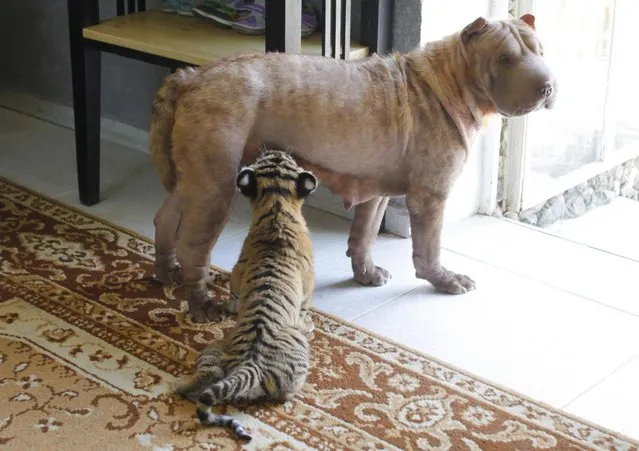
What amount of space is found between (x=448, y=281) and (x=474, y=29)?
754 mm

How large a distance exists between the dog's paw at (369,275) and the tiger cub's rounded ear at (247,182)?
634 mm

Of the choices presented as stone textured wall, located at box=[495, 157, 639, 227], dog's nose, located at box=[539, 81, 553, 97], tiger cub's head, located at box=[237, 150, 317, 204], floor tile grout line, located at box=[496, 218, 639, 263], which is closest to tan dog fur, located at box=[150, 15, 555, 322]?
dog's nose, located at box=[539, 81, 553, 97]

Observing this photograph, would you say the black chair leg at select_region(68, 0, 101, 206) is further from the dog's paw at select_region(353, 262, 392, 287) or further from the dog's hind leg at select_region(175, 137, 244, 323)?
the dog's paw at select_region(353, 262, 392, 287)

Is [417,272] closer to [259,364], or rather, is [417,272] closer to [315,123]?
[315,123]

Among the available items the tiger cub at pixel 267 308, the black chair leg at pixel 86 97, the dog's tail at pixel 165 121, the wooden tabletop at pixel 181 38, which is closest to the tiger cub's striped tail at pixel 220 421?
the tiger cub at pixel 267 308

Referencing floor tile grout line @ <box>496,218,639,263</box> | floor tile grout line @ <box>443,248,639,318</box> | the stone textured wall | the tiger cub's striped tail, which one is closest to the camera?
the tiger cub's striped tail

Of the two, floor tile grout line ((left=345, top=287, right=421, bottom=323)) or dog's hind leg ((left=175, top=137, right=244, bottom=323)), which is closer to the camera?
dog's hind leg ((left=175, top=137, right=244, bottom=323))

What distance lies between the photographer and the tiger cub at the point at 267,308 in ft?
6.85

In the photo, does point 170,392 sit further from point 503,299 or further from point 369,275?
point 503,299

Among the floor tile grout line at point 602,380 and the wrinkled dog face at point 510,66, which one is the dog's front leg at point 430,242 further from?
the floor tile grout line at point 602,380

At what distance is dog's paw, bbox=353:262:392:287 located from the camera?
285 centimetres

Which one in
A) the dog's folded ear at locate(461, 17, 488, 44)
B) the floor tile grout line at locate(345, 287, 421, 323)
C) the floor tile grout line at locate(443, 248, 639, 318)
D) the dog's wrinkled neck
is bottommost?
the floor tile grout line at locate(443, 248, 639, 318)

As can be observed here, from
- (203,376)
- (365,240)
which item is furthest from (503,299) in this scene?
(203,376)

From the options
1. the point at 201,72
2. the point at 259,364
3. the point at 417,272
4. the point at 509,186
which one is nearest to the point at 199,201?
the point at 201,72
